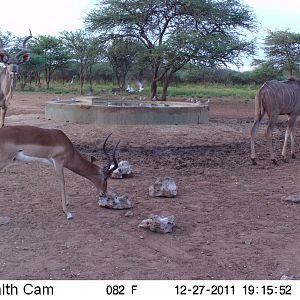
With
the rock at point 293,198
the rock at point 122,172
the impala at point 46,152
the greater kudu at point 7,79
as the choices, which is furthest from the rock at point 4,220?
the greater kudu at point 7,79

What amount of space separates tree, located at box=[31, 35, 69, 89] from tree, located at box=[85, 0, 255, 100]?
13.3 metres

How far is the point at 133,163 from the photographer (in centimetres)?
884

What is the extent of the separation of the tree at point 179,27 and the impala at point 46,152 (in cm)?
1706

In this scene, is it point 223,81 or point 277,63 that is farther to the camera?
point 223,81

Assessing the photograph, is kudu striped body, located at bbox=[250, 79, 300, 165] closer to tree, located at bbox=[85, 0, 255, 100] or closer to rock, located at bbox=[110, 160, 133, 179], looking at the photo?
rock, located at bbox=[110, 160, 133, 179]

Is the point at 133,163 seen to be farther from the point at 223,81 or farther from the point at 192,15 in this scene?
the point at 223,81

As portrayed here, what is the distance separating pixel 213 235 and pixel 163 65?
2063 centimetres

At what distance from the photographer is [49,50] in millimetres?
38719

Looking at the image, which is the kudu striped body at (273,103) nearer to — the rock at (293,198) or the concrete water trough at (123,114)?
the rock at (293,198)

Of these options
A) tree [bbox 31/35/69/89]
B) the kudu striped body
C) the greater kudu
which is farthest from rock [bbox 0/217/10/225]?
tree [bbox 31/35/69/89]

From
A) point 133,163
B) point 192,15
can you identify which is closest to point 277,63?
point 192,15

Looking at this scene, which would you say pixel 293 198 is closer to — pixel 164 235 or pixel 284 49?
pixel 164 235

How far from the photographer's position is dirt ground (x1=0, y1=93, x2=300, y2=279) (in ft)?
14.2

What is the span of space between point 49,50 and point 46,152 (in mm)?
34171
